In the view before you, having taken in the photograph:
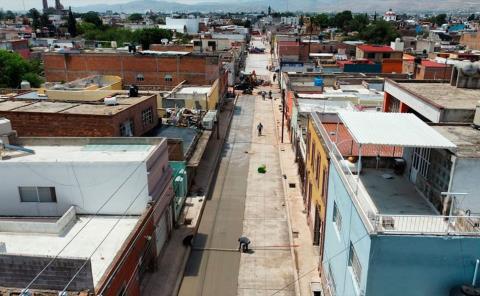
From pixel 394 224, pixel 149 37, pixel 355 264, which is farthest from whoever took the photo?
pixel 149 37

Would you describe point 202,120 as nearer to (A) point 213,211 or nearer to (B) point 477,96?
(A) point 213,211

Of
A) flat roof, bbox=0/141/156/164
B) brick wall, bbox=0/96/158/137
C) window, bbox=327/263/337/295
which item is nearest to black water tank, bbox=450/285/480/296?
window, bbox=327/263/337/295

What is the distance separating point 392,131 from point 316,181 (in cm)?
887

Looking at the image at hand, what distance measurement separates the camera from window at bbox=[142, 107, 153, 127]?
29625 millimetres

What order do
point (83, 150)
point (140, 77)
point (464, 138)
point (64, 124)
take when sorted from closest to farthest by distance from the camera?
point (464, 138), point (83, 150), point (64, 124), point (140, 77)

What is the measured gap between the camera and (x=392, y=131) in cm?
1375

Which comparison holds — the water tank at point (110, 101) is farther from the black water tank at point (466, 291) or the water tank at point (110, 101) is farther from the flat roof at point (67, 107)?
the black water tank at point (466, 291)

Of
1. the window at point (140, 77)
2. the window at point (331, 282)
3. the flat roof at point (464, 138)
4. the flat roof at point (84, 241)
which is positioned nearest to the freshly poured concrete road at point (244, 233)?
the window at point (331, 282)

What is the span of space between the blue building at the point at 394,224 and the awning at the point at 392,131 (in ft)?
0.09

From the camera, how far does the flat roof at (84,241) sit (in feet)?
51.1

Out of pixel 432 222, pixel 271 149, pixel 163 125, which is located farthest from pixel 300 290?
pixel 271 149

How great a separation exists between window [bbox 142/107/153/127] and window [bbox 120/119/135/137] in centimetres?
224

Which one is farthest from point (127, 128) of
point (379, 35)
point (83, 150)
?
point (379, 35)

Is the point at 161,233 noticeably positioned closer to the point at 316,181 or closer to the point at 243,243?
the point at 243,243
